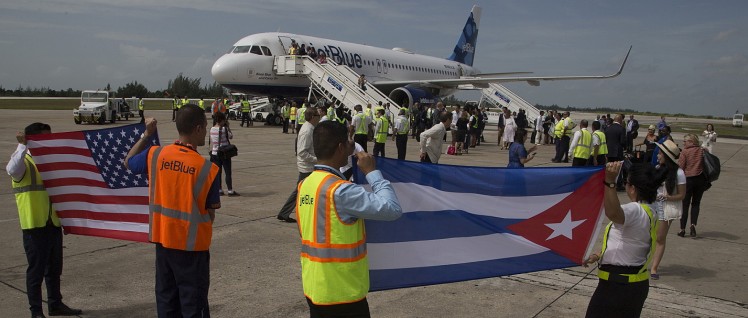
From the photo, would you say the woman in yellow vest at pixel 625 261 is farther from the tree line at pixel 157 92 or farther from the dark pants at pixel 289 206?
the tree line at pixel 157 92

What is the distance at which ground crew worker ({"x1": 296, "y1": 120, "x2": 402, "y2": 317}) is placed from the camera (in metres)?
2.82

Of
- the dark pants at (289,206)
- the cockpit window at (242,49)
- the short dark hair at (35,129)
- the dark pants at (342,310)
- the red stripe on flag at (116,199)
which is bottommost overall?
the dark pants at (289,206)

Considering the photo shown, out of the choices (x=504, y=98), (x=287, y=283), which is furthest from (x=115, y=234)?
(x=504, y=98)

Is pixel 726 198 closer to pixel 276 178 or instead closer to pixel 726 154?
pixel 276 178

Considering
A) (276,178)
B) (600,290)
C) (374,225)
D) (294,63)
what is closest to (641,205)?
(600,290)

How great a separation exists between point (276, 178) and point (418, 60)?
94.7 ft

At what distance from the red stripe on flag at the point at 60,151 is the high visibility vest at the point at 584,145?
10140 millimetres

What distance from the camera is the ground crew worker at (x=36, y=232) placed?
4.59 metres

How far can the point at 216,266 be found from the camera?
6230 millimetres

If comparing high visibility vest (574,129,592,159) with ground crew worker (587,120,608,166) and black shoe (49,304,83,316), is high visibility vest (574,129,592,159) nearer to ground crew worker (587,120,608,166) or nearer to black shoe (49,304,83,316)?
ground crew worker (587,120,608,166)

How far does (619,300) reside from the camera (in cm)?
352

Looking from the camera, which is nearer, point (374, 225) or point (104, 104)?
point (374, 225)

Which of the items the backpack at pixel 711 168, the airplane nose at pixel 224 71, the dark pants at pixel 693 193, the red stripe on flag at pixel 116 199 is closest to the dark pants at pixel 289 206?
the red stripe on flag at pixel 116 199

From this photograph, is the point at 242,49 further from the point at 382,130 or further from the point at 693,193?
the point at 693,193
